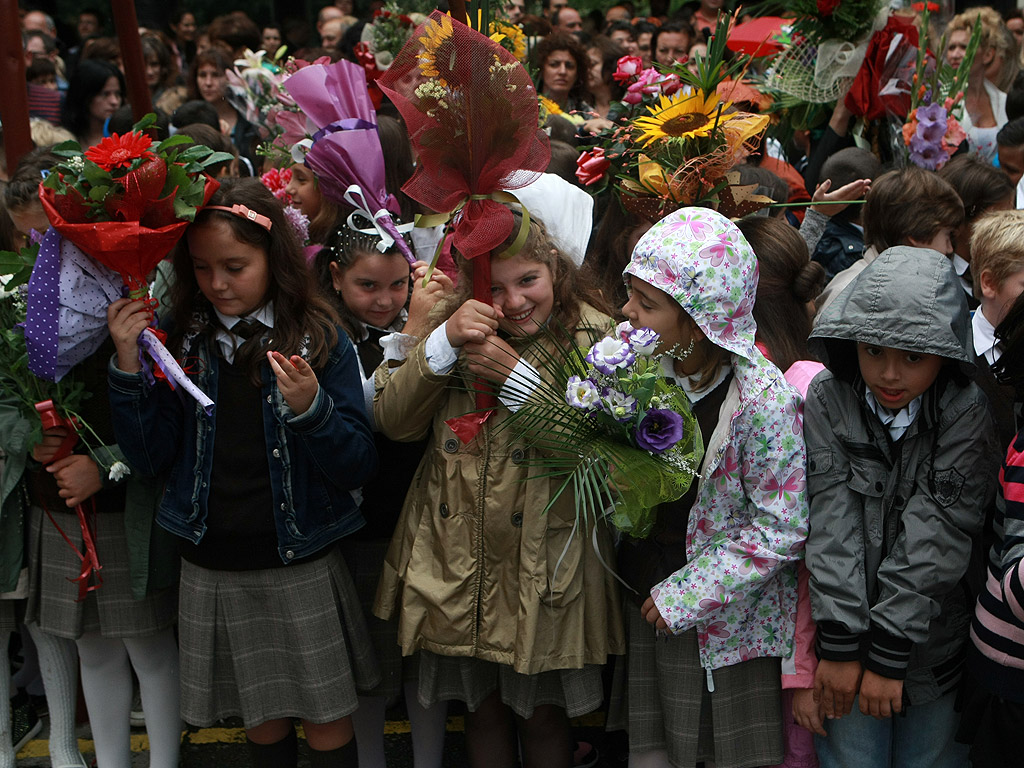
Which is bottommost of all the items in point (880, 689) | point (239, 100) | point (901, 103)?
point (239, 100)

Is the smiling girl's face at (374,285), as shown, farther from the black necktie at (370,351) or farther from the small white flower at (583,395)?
the small white flower at (583,395)

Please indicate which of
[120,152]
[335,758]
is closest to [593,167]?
[120,152]

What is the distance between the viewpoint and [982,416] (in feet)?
8.37

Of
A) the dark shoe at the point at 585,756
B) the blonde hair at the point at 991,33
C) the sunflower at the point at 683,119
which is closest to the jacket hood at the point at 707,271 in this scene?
the sunflower at the point at 683,119

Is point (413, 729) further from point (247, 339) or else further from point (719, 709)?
point (247, 339)

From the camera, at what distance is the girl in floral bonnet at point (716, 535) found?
8.70 feet

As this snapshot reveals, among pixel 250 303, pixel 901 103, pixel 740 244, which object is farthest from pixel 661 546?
pixel 901 103

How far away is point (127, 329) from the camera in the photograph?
297 centimetres

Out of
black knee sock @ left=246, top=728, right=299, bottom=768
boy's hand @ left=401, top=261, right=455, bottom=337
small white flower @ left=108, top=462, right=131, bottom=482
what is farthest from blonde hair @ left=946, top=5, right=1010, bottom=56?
black knee sock @ left=246, top=728, right=299, bottom=768

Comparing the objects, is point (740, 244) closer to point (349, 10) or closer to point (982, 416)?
point (982, 416)

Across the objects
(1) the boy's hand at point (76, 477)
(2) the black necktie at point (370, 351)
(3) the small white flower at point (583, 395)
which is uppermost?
(3) the small white flower at point (583, 395)

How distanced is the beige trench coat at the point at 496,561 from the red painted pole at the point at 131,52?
200cm

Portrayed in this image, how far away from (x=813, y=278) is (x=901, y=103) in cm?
228

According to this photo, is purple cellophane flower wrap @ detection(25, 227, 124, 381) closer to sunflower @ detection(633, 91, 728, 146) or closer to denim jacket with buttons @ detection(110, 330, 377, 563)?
denim jacket with buttons @ detection(110, 330, 377, 563)
